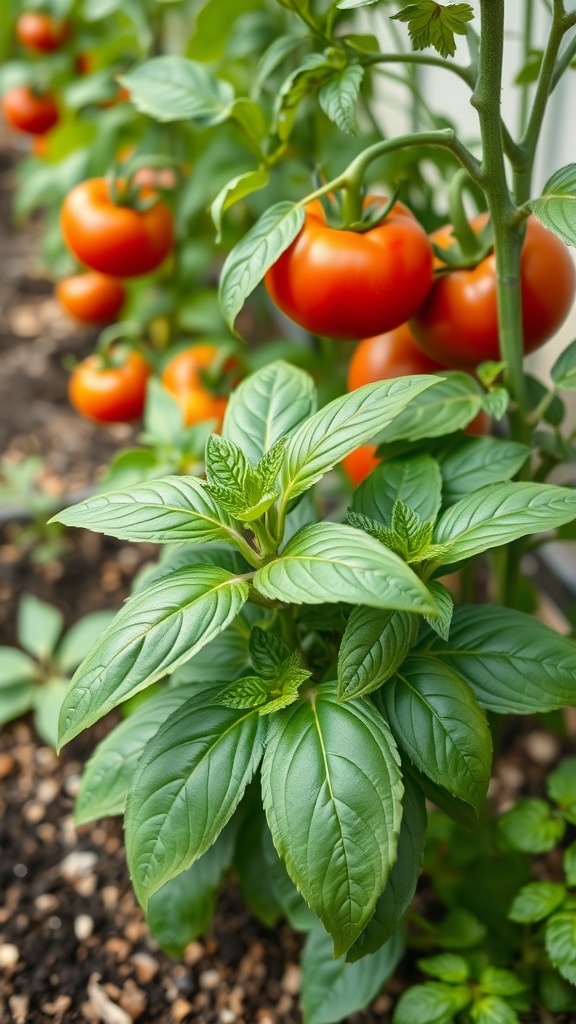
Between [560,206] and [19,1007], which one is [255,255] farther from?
[19,1007]

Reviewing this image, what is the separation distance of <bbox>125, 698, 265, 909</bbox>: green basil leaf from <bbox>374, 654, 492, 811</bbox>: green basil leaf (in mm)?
104

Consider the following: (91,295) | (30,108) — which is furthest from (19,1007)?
(30,108)

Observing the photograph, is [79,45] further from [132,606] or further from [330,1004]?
[330,1004]

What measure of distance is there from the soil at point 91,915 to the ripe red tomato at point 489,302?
1.93 feet

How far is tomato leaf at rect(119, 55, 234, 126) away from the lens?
908 millimetres

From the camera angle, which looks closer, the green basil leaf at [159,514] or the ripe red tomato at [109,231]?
the green basil leaf at [159,514]

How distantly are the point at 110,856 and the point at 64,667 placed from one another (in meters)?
0.31

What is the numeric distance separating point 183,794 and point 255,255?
43 centimetres

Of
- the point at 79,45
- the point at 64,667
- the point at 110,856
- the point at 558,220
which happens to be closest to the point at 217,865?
the point at 110,856

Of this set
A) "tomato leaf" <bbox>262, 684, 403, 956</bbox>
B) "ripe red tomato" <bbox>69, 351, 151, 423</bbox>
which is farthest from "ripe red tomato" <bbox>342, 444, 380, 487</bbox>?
"ripe red tomato" <bbox>69, 351, 151, 423</bbox>

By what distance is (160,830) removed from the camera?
1.98ft

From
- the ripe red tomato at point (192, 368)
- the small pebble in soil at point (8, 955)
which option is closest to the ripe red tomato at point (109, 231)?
the ripe red tomato at point (192, 368)

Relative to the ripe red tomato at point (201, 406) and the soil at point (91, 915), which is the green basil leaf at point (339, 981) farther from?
the ripe red tomato at point (201, 406)

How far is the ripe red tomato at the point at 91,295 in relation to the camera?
1.49m
